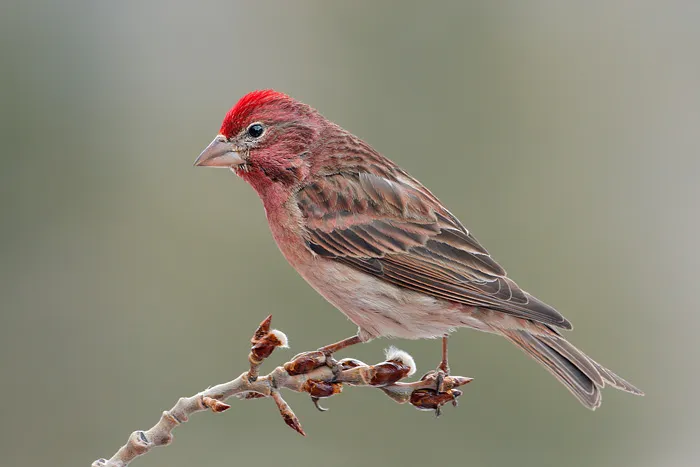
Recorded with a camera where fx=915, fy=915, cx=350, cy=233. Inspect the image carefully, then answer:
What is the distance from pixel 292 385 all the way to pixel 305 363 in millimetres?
107

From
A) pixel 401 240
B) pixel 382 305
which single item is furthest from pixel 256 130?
pixel 382 305

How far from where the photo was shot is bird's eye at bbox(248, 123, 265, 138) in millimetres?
5129

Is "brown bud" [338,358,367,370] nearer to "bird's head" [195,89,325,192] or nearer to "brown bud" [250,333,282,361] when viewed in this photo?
"brown bud" [250,333,282,361]

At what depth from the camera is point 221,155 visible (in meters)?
4.98

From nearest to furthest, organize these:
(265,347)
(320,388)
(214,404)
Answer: (214,404)
(265,347)
(320,388)

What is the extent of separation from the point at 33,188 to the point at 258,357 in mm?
9126

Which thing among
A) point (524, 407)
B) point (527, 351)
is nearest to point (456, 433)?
point (524, 407)

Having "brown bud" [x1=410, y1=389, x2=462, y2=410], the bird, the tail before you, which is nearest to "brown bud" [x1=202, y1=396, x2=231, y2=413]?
"brown bud" [x1=410, y1=389, x2=462, y2=410]

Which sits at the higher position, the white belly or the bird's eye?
the bird's eye

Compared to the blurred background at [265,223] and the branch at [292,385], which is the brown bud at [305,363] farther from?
the blurred background at [265,223]

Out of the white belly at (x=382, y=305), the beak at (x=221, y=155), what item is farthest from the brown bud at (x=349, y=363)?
the beak at (x=221, y=155)

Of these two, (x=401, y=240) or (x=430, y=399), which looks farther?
(x=401, y=240)

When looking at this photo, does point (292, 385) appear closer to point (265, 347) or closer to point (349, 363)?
point (265, 347)

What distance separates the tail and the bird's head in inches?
61.9
